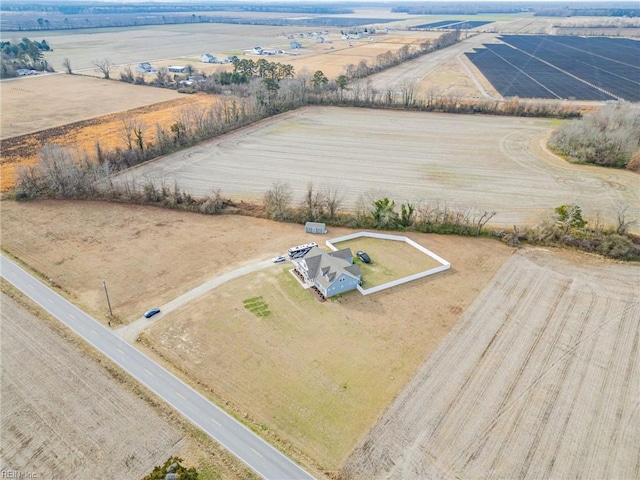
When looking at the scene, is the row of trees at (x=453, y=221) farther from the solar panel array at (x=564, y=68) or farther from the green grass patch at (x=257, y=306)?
the solar panel array at (x=564, y=68)

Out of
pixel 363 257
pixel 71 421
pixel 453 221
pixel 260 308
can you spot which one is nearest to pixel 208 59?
pixel 453 221

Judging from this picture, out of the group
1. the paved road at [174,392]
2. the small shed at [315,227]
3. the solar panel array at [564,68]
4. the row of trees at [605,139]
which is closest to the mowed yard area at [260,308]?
the small shed at [315,227]

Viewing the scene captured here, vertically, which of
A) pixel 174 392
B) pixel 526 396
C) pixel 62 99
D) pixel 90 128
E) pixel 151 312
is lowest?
pixel 174 392

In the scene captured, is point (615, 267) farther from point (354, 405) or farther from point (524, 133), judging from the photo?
point (524, 133)

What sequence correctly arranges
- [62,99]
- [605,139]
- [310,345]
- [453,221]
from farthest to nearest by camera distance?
[62,99]
[605,139]
[453,221]
[310,345]

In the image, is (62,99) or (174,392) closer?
(174,392)

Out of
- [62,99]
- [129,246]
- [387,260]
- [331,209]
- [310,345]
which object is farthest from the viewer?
[62,99]

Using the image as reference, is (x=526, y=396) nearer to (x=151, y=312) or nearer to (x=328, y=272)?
(x=328, y=272)
